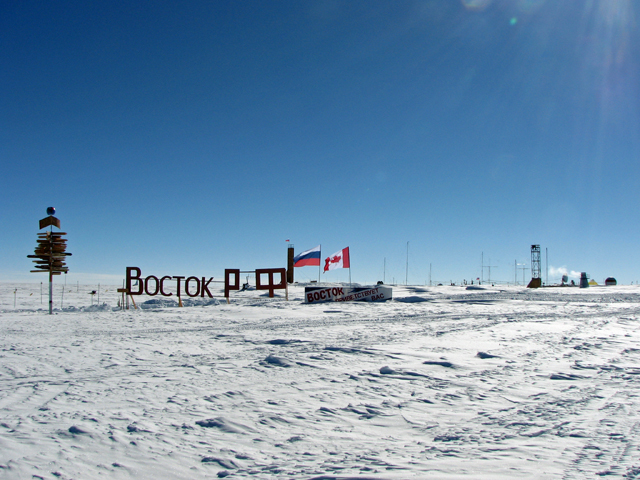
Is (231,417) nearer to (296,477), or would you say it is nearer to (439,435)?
(296,477)

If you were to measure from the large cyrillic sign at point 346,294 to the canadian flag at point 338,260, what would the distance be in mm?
3605

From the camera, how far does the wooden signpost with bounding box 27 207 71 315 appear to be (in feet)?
61.3

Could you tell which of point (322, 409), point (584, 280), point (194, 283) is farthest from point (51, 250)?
point (584, 280)

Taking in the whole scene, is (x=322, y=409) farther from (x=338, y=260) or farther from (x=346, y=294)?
(x=338, y=260)

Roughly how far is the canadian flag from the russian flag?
72 centimetres

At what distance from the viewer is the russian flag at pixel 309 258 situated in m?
28.2

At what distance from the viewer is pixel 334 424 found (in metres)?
4.11

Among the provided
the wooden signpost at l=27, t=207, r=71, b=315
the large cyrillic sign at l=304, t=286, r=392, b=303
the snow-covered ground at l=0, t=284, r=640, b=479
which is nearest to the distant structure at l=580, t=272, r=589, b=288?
the large cyrillic sign at l=304, t=286, r=392, b=303

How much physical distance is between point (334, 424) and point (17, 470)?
2710mm

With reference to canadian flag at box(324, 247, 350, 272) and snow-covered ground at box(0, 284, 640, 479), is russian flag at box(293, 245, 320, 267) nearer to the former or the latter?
canadian flag at box(324, 247, 350, 272)

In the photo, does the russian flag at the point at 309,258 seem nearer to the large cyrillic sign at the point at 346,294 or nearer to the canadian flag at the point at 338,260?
the canadian flag at the point at 338,260

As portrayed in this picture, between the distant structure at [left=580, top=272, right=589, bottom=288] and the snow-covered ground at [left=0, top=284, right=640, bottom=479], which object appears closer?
the snow-covered ground at [left=0, top=284, right=640, bottom=479]

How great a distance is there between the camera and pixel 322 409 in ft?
14.9

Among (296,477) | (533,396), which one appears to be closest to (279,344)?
(533,396)
